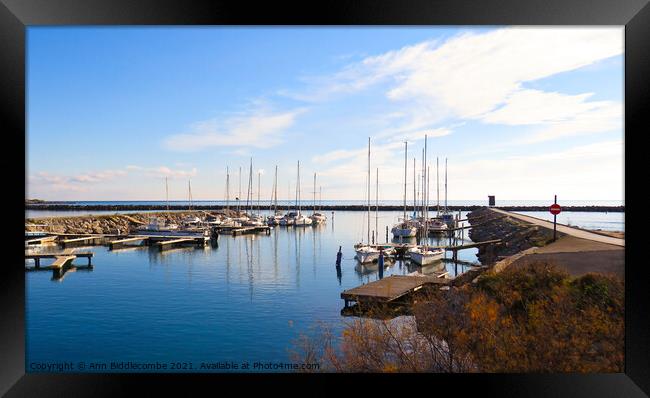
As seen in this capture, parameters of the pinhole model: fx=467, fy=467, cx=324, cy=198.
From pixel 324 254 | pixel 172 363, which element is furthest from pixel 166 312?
pixel 324 254

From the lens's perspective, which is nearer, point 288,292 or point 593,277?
point 593,277

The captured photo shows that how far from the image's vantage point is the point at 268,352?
34.8 feet

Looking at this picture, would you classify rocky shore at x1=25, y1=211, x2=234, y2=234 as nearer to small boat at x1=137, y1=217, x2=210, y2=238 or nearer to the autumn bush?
small boat at x1=137, y1=217, x2=210, y2=238

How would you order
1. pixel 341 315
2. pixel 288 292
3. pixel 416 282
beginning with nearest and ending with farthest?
1. pixel 341 315
2. pixel 416 282
3. pixel 288 292

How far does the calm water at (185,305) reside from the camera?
432 inches

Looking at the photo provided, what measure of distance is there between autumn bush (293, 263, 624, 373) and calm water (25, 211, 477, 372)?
3257 mm

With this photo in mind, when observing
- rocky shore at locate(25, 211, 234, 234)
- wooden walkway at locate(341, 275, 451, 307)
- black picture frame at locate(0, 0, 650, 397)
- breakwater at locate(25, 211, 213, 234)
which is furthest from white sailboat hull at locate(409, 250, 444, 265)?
rocky shore at locate(25, 211, 234, 234)

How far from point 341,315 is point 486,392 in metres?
8.75

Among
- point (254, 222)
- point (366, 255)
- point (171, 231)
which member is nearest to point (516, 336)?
point (366, 255)

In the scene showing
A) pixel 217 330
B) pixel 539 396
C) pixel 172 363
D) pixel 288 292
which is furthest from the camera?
pixel 288 292

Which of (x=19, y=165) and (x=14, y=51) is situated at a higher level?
(x=14, y=51)

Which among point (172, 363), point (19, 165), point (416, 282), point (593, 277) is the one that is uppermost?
point (19, 165)

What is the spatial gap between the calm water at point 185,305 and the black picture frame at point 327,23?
4503 mm

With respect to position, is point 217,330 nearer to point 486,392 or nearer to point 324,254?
point 486,392
